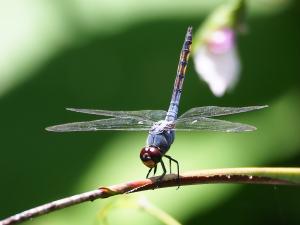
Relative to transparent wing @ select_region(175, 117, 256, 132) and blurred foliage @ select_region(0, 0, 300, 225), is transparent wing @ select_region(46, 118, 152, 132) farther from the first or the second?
blurred foliage @ select_region(0, 0, 300, 225)

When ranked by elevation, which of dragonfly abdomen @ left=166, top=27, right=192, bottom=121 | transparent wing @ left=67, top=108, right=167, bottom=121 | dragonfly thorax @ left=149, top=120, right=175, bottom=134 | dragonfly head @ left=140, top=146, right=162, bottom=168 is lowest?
dragonfly head @ left=140, top=146, right=162, bottom=168

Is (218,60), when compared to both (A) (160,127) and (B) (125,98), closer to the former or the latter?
(A) (160,127)

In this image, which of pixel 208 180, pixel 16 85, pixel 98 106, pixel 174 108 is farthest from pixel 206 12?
pixel 208 180

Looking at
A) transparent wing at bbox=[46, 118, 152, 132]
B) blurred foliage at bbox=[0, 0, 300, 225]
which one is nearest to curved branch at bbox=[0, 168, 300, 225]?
transparent wing at bbox=[46, 118, 152, 132]

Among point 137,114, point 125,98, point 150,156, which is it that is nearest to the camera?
point 150,156

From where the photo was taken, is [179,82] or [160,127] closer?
[160,127]

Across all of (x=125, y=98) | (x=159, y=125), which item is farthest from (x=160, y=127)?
(x=125, y=98)

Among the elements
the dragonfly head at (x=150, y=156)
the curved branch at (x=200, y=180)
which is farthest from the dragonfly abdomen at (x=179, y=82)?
the curved branch at (x=200, y=180)
